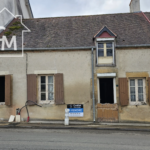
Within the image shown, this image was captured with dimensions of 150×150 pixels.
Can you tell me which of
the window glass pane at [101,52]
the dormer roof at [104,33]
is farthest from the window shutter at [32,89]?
the dormer roof at [104,33]

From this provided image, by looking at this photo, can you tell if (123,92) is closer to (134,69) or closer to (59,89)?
(134,69)

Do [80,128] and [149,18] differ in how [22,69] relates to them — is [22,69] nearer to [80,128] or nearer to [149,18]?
[80,128]

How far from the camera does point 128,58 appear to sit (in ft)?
35.8

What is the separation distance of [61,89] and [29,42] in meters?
3.50

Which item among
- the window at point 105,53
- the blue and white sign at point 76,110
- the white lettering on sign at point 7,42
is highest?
the white lettering on sign at point 7,42

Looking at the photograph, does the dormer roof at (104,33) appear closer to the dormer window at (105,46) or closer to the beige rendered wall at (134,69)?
the dormer window at (105,46)

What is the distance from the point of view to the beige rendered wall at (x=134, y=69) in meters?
10.6

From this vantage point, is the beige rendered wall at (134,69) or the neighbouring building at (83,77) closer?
the beige rendered wall at (134,69)

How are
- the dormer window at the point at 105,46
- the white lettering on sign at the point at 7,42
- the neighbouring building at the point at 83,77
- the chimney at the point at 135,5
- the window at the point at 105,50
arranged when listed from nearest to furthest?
the neighbouring building at the point at 83,77, the dormer window at the point at 105,46, the window at the point at 105,50, the white lettering on sign at the point at 7,42, the chimney at the point at 135,5

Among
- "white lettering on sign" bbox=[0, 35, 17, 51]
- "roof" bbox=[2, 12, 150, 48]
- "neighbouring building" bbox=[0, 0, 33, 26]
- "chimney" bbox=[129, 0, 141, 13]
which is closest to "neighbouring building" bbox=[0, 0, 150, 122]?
"roof" bbox=[2, 12, 150, 48]

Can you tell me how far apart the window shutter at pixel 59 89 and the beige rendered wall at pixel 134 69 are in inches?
127

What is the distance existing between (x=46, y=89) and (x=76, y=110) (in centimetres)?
207

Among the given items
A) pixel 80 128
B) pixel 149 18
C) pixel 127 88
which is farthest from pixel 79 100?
pixel 149 18

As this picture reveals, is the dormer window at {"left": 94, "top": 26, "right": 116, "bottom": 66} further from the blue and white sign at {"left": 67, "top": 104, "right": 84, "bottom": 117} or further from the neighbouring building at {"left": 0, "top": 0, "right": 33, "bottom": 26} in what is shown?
the neighbouring building at {"left": 0, "top": 0, "right": 33, "bottom": 26}
